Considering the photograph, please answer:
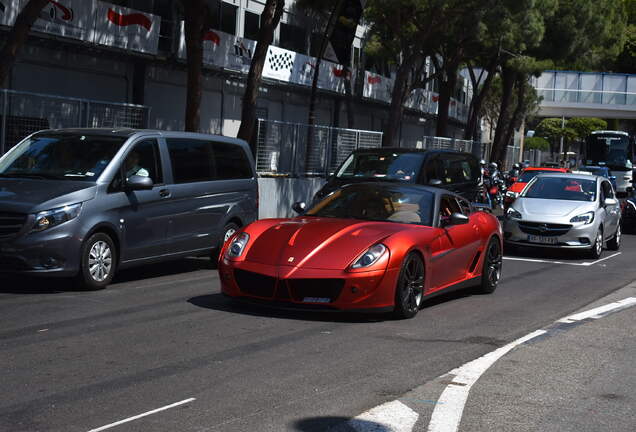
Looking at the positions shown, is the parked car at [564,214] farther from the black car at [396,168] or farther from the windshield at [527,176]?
the windshield at [527,176]

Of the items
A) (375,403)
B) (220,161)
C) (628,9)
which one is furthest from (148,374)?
(628,9)

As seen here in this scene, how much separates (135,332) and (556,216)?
11.0 metres

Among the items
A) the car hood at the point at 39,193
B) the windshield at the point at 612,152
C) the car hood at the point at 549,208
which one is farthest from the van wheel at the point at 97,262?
the windshield at the point at 612,152

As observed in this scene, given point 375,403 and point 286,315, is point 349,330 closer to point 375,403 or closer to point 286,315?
point 286,315

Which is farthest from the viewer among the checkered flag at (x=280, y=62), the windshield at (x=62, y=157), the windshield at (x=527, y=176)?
the checkered flag at (x=280, y=62)

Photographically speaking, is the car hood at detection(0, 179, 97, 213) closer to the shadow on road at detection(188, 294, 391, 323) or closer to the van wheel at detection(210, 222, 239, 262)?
the shadow on road at detection(188, 294, 391, 323)

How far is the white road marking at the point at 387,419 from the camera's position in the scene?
5.86 metres

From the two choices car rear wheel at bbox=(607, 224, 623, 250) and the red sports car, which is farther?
car rear wheel at bbox=(607, 224, 623, 250)

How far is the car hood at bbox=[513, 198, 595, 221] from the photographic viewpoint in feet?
59.4

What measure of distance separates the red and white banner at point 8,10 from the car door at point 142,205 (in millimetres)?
15332

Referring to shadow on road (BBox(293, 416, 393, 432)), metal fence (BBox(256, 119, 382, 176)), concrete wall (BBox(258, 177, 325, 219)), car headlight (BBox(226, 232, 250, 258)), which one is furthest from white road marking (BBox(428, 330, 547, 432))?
metal fence (BBox(256, 119, 382, 176))

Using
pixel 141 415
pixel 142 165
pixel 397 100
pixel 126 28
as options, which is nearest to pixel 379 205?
pixel 142 165

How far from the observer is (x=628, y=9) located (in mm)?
94062

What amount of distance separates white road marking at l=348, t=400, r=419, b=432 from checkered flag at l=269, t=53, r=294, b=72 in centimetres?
3395
